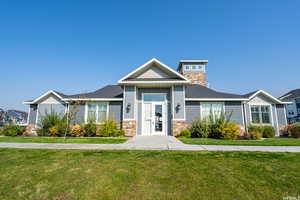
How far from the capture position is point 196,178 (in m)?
3.22

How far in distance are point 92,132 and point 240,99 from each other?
1213cm

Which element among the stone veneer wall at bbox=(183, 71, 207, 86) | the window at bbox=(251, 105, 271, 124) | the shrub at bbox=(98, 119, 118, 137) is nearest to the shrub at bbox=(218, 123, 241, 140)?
the window at bbox=(251, 105, 271, 124)

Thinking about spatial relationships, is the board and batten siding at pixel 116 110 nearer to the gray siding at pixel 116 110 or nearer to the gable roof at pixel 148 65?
the gray siding at pixel 116 110

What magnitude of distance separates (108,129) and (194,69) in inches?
609

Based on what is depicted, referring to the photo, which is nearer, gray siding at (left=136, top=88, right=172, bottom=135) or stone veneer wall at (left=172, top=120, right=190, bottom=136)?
stone veneer wall at (left=172, top=120, right=190, bottom=136)

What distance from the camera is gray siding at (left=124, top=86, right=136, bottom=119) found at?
10.5 m

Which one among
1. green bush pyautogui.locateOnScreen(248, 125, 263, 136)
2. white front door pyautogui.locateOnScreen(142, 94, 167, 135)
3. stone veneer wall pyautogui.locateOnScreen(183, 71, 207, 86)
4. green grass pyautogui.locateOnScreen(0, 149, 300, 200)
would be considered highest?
stone veneer wall pyautogui.locateOnScreen(183, 71, 207, 86)

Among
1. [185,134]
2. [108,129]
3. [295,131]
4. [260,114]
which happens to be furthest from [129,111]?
[295,131]

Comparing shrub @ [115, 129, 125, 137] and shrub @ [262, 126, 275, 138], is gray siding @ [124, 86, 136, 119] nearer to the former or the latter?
shrub @ [115, 129, 125, 137]

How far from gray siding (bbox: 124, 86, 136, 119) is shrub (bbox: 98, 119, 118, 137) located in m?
1.10

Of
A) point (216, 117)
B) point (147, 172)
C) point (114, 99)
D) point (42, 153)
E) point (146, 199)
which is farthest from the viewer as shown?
point (114, 99)

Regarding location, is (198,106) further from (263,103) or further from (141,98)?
Answer: (263,103)

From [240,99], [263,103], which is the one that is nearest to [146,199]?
[240,99]

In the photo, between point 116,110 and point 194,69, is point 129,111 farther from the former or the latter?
point 194,69
